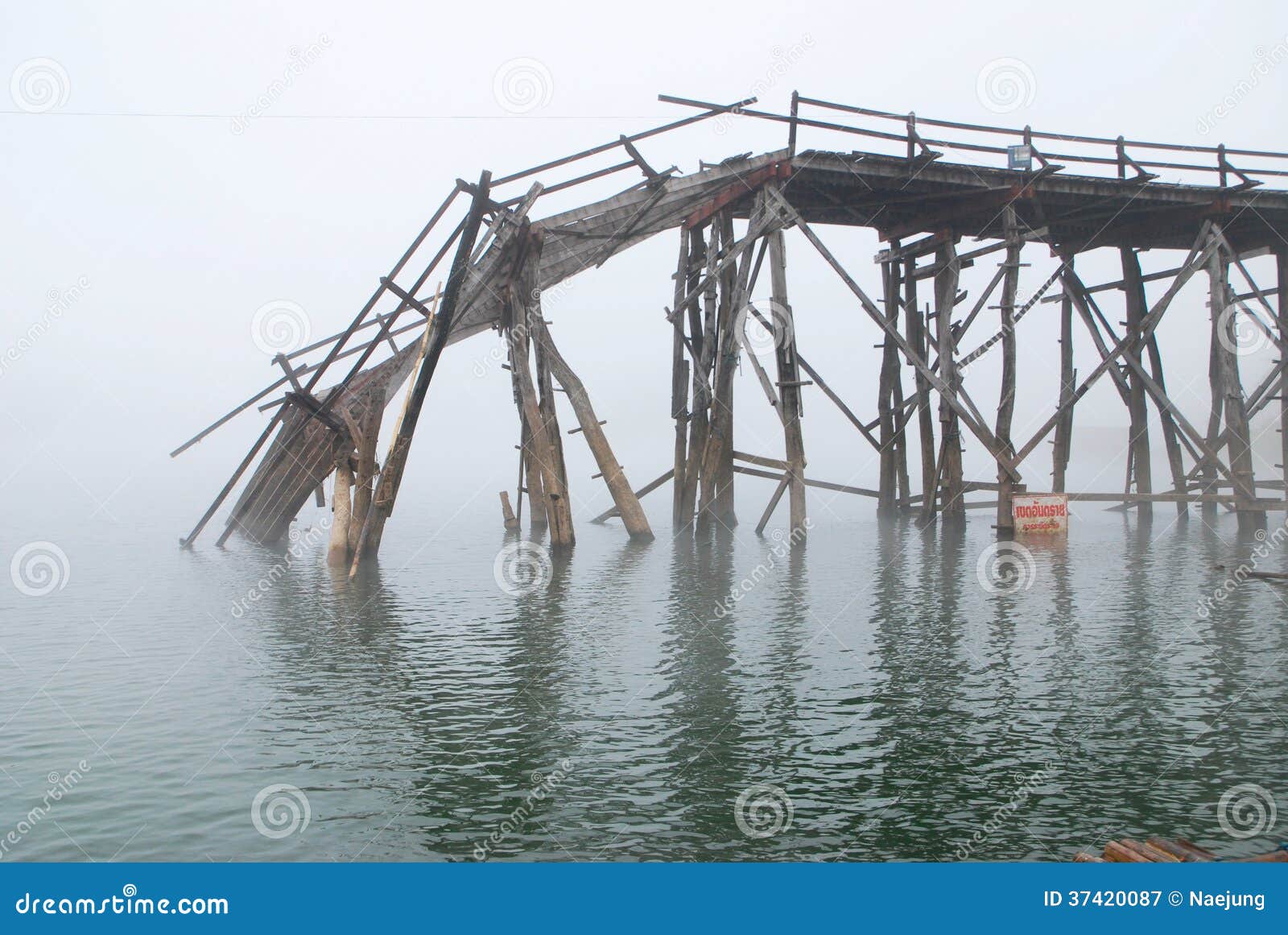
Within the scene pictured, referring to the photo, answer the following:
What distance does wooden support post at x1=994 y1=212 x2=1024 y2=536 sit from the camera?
73.4 ft

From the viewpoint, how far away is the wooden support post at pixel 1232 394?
941 inches

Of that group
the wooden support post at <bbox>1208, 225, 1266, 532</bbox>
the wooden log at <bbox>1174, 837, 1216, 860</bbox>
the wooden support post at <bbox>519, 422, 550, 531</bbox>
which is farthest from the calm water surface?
the wooden support post at <bbox>1208, 225, 1266, 532</bbox>

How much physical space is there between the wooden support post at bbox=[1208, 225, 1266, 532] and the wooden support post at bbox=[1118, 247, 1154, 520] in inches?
67.7

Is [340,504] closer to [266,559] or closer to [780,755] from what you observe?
[266,559]

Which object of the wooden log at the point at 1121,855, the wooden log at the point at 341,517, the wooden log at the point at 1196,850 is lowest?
the wooden log at the point at 1196,850

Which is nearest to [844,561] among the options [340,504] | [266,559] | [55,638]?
[340,504]

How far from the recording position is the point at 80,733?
8.99 metres

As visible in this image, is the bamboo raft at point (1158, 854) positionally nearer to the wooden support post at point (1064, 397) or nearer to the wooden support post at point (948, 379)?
the wooden support post at point (948, 379)

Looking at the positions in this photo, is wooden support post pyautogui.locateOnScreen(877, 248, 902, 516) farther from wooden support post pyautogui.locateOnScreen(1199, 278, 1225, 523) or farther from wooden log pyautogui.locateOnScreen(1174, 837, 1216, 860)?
wooden log pyautogui.locateOnScreen(1174, 837, 1216, 860)

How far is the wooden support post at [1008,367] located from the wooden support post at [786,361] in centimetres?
453

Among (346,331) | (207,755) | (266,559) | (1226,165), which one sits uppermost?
(1226,165)

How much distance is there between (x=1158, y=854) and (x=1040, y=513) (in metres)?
18.5

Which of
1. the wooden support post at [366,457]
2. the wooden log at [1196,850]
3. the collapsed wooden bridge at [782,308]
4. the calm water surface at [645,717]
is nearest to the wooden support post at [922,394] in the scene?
the collapsed wooden bridge at [782,308]

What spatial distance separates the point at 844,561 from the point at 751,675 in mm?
9773
